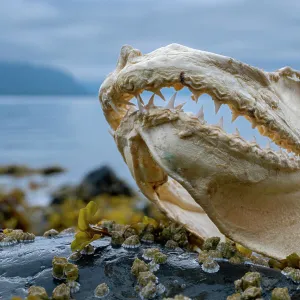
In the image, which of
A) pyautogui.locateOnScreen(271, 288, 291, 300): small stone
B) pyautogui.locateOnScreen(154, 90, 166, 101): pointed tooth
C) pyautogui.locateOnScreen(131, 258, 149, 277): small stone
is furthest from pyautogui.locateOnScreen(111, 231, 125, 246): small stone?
pyautogui.locateOnScreen(271, 288, 291, 300): small stone

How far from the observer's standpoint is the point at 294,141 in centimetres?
203

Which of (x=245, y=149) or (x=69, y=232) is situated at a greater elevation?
(x=245, y=149)

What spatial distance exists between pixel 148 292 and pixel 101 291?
16 cm

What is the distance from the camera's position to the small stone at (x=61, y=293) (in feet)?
5.35

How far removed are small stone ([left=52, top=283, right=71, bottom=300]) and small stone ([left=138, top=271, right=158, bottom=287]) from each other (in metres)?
0.24

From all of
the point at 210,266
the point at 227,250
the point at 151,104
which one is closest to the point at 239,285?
the point at 210,266

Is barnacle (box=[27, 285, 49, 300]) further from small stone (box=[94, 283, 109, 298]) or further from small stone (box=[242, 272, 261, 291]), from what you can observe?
small stone (box=[242, 272, 261, 291])

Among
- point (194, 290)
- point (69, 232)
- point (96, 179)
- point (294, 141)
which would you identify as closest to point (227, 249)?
point (194, 290)

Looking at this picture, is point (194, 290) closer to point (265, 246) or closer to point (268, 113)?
point (265, 246)

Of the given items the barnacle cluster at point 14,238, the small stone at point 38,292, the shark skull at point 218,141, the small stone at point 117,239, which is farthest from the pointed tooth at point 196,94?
the barnacle cluster at point 14,238

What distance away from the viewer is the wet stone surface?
5.61 ft

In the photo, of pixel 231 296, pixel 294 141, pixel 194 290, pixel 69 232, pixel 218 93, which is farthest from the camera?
pixel 69 232

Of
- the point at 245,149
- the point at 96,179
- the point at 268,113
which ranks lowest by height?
the point at 96,179

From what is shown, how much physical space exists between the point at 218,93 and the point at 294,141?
38 cm
